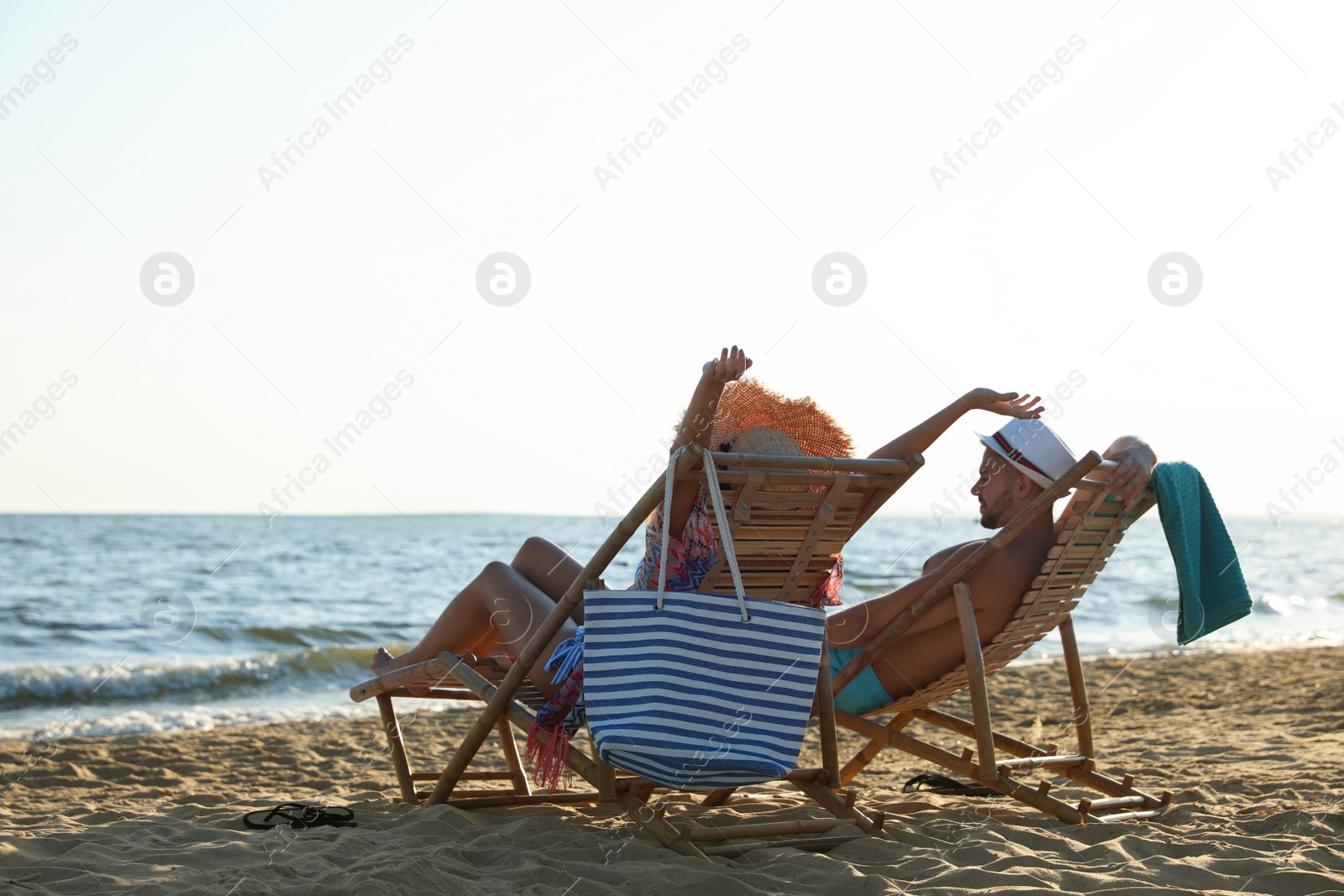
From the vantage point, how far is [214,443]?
64.0 feet

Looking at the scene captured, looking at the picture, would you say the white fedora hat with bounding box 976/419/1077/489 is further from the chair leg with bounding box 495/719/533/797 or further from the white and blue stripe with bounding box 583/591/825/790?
the chair leg with bounding box 495/719/533/797

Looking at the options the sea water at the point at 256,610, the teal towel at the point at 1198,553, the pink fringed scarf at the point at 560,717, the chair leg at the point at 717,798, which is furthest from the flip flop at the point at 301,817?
the sea water at the point at 256,610

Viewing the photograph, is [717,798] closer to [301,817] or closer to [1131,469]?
[301,817]

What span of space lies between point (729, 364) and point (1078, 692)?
6.42 feet

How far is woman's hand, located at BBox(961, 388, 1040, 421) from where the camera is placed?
314 centimetres

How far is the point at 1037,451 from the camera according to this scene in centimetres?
334

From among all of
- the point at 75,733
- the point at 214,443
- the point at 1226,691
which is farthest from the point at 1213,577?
the point at 214,443

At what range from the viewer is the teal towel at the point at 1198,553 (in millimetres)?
3297

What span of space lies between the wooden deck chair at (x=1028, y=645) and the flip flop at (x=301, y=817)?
159cm

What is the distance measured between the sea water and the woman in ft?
12.5

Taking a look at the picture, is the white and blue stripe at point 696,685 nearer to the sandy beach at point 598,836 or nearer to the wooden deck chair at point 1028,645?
the sandy beach at point 598,836

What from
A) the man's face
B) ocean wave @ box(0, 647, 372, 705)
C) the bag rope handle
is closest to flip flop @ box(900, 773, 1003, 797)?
the man's face

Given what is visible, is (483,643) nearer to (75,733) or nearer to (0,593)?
(75,733)

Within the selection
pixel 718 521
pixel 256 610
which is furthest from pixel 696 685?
pixel 256 610
